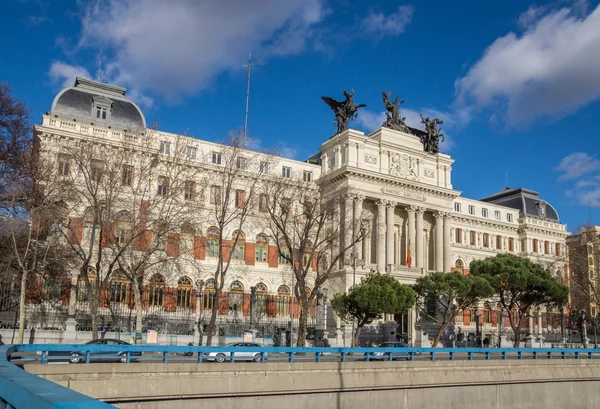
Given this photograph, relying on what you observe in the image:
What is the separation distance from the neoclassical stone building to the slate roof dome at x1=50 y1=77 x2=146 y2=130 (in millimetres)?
93

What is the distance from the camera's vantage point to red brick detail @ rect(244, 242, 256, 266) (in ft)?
194

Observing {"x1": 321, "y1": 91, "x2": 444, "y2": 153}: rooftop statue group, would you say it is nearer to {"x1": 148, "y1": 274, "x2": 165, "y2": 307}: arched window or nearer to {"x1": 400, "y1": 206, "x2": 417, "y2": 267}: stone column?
{"x1": 400, "y1": 206, "x2": 417, "y2": 267}: stone column

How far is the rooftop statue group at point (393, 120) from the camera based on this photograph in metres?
64.1

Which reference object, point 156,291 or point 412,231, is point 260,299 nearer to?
point 156,291

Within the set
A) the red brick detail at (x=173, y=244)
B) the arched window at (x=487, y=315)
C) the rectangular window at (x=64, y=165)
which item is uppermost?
the rectangular window at (x=64, y=165)

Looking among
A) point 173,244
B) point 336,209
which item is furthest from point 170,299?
point 336,209

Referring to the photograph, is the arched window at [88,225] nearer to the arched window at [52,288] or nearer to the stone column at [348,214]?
the arched window at [52,288]

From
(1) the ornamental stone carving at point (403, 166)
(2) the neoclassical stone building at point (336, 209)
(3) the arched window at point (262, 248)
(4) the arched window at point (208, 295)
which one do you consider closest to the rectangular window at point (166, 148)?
(2) the neoclassical stone building at point (336, 209)

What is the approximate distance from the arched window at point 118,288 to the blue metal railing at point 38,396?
45541 millimetres

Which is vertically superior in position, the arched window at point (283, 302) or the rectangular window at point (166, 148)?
the rectangular window at point (166, 148)

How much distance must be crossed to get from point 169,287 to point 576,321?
183 feet

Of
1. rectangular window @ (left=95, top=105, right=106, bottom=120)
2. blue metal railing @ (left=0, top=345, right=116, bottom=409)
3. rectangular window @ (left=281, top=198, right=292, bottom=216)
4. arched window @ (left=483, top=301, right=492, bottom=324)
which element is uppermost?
rectangular window @ (left=95, top=105, right=106, bottom=120)

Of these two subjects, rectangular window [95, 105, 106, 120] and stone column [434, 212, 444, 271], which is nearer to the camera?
rectangular window [95, 105, 106, 120]

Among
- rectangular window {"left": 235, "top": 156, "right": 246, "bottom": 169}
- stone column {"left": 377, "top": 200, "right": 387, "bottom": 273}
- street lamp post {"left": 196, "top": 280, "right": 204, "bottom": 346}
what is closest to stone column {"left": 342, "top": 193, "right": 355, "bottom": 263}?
stone column {"left": 377, "top": 200, "right": 387, "bottom": 273}
